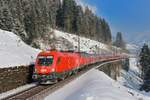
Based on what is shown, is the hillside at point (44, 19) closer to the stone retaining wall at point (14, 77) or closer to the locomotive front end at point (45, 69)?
the stone retaining wall at point (14, 77)

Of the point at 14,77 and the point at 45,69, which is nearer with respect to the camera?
the point at 14,77

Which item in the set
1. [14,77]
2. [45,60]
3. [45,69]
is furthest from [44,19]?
[14,77]

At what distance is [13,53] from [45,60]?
8.89 m

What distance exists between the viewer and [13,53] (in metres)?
40.5

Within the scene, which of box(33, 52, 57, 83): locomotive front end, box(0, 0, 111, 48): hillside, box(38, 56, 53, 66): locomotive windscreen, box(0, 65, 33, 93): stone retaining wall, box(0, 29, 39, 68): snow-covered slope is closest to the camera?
box(0, 65, 33, 93): stone retaining wall

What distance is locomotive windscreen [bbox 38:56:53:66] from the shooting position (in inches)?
1277

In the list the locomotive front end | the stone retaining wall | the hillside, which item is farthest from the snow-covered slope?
the hillside

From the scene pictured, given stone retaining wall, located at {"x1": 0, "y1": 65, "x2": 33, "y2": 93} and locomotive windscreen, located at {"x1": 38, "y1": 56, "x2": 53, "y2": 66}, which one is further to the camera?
locomotive windscreen, located at {"x1": 38, "y1": 56, "x2": 53, "y2": 66}

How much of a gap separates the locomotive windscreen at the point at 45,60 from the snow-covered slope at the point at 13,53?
239 centimetres

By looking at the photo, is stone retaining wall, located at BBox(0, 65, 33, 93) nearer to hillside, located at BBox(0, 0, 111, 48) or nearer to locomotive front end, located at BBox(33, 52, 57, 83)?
locomotive front end, located at BBox(33, 52, 57, 83)

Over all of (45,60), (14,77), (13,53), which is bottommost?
(14,77)

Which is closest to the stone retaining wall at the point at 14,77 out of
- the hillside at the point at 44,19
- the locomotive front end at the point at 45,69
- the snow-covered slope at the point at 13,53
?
the snow-covered slope at the point at 13,53

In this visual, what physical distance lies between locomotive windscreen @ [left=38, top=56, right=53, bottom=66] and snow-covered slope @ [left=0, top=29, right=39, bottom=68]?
2389 millimetres

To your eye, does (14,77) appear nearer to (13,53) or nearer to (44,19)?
(13,53)
